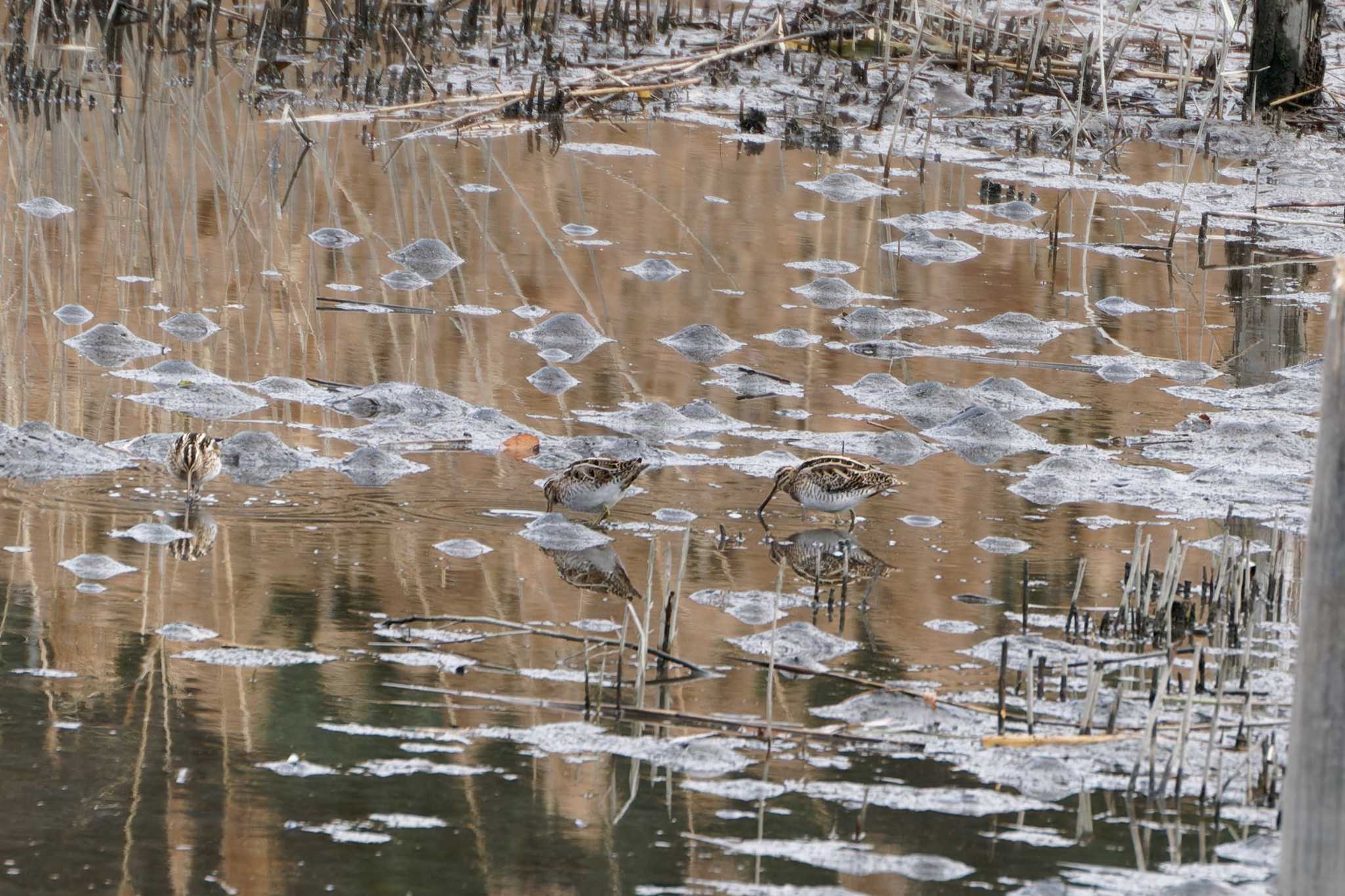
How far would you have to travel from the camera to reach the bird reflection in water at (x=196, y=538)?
17.2 ft

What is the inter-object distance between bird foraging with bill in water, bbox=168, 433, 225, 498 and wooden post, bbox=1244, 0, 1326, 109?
395 inches

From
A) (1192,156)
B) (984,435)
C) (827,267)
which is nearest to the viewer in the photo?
(984,435)

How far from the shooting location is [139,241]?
353 inches

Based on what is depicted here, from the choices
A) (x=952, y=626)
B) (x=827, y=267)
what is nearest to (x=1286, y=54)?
(x=827, y=267)

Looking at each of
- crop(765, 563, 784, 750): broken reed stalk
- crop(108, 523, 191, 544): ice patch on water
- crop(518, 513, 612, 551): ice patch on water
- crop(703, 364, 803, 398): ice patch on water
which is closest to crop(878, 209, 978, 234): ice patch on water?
crop(703, 364, 803, 398): ice patch on water

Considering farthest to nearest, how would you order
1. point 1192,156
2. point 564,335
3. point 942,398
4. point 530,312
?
1. point 1192,156
2. point 530,312
3. point 564,335
4. point 942,398

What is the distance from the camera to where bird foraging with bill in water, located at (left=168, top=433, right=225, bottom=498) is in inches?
219

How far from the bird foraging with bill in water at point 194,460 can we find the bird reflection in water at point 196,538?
0.30 feet

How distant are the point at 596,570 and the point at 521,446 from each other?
1.17m

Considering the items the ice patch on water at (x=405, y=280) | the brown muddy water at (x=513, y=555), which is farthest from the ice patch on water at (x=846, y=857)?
the ice patch on water at (x=405, y=280)

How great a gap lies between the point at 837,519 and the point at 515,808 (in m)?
2.37

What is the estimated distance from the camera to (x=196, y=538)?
5379 mm

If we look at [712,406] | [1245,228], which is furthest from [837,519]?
[1245,228]

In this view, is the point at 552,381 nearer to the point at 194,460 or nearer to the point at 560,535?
the point at 560,535
